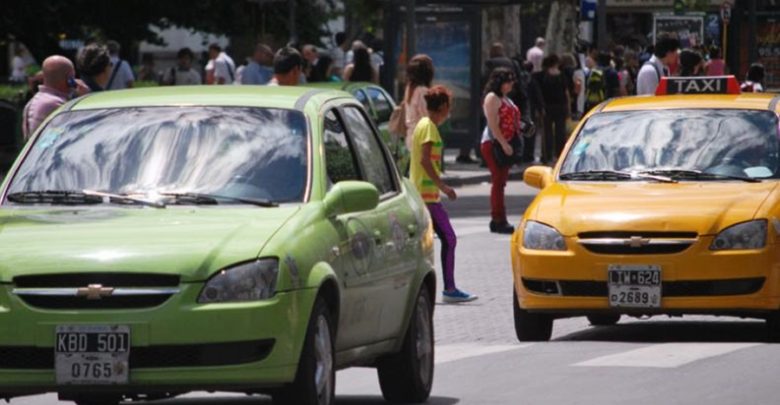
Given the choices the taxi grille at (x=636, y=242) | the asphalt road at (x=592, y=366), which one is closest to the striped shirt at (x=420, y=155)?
the asphalt road at (x=592, y=366)

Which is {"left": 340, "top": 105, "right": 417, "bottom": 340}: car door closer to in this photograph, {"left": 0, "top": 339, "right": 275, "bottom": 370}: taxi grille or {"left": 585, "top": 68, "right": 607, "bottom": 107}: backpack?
{"left": 0, "top": 339, "right": 275, "bottom": 370}: taxi grille

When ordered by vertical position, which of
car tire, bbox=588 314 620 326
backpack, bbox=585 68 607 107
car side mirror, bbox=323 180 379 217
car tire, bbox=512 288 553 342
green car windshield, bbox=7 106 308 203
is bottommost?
backpack, bbox=585 68 607 107

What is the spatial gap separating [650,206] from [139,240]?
529 cm

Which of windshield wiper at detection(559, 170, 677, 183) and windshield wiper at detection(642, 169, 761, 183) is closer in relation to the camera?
windshield wiper at detection(642, 169, 761, 183)

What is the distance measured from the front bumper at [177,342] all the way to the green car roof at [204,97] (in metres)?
1.59

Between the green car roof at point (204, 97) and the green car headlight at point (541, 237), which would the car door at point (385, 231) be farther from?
the green car headlight at point (541, 237)

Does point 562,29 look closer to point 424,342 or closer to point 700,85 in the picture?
point 700,85

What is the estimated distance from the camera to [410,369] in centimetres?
1062

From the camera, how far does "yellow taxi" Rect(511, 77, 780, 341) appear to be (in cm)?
1338

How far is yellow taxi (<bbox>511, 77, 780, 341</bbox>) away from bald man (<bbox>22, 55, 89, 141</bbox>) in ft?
10.2

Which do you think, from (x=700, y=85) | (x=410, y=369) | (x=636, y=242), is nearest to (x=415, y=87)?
(x=700, y=85)

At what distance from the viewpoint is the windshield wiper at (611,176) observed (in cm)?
1442

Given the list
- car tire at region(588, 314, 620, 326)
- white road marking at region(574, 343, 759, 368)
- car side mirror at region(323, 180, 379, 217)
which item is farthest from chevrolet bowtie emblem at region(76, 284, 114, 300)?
car tire at region(588, 314, 620, 326)

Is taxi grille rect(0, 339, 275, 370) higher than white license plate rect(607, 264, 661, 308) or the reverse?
higher
